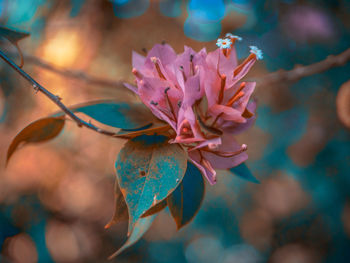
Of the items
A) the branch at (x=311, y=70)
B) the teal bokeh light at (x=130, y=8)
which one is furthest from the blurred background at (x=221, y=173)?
the branch at (x=311, y=70)

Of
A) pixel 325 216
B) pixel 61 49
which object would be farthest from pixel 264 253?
pixel 61 49

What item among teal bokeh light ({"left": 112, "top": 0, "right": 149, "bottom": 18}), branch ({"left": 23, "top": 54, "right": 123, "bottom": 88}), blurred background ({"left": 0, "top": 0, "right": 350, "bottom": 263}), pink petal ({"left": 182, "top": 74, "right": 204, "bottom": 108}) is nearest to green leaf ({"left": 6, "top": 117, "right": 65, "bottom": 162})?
pink petal ({"left": 182, "top": 74, "right": 204, "bottom": 108})

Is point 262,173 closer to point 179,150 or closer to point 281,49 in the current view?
point 281,49

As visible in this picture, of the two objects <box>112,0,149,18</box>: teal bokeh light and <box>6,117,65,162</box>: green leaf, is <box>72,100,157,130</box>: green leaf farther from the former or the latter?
<box>112,0,149,18</box>: teal bokeh light

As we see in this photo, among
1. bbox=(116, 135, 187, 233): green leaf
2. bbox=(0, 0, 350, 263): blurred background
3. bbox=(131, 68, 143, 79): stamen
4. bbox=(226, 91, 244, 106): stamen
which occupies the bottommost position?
bbox=(0, 0, 350, 263): blurred background

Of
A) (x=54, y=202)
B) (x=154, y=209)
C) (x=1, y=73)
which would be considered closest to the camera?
(x=154, y=209)

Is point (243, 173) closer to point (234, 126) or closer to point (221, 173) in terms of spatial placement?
point (234, 126)

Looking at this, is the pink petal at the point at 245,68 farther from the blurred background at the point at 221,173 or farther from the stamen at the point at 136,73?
the blurred background at the point at 221,173
